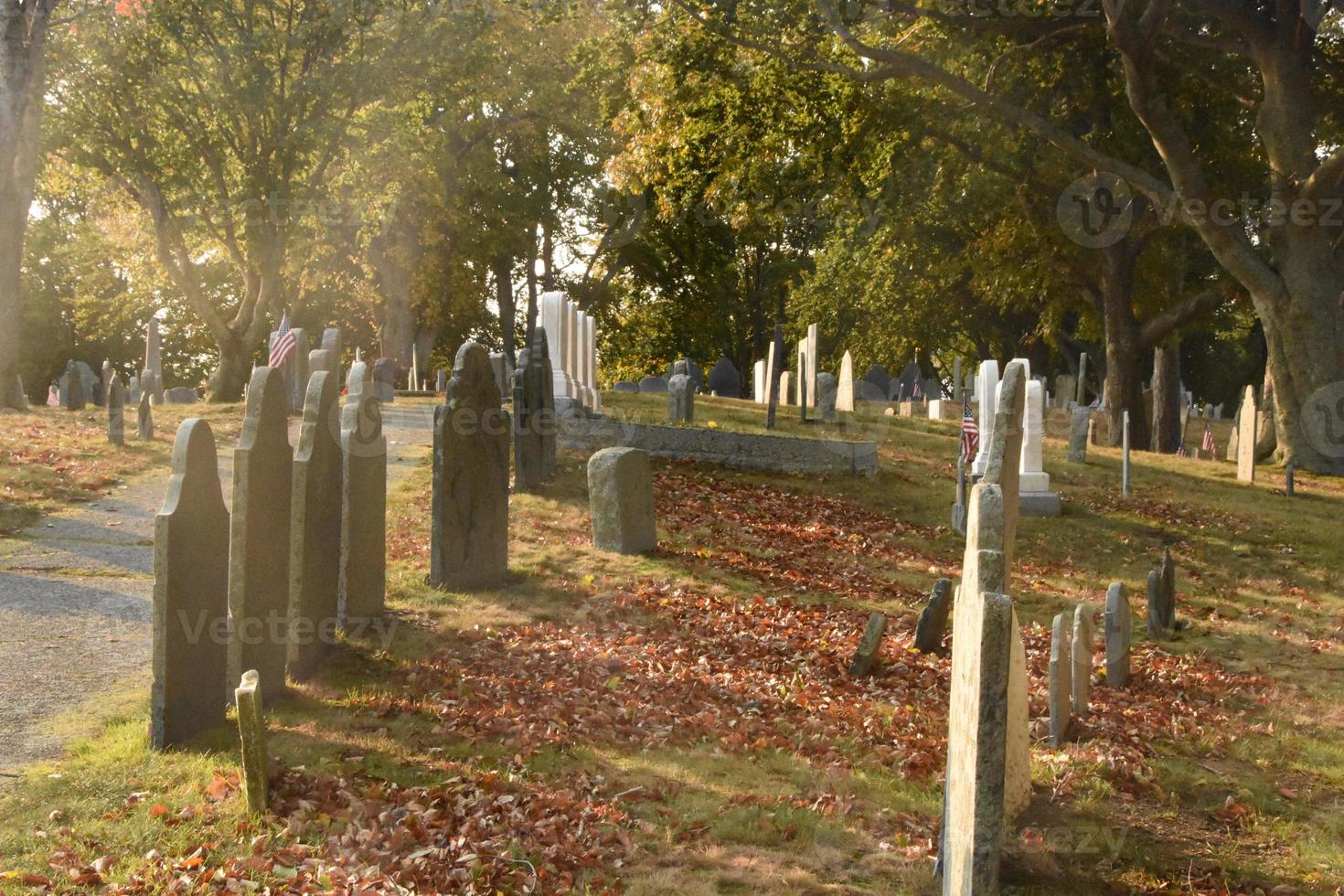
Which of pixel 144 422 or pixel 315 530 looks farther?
pixel 144 422

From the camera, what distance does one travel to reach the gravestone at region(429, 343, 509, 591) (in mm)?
10008

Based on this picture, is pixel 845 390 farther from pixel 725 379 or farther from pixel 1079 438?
pixel 725 379

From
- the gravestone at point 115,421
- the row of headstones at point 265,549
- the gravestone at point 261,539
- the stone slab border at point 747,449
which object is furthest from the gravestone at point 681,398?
the gravestone at point 261,539

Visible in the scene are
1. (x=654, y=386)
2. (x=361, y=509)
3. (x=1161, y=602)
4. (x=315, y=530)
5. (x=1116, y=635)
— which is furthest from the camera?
(x=654, y=386)

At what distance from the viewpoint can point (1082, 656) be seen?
8.29m

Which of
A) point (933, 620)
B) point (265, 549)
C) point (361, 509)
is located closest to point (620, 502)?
point (933, 620)

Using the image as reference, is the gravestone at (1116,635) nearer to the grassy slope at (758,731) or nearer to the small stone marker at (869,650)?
the grassy slope at (758,731)

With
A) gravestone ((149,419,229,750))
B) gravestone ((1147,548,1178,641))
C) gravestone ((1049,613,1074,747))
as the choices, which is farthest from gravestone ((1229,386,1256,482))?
gravestone ((149,419,229,750))

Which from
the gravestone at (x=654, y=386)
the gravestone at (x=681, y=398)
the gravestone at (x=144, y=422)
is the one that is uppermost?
the gravestone at (x=654, y=386)

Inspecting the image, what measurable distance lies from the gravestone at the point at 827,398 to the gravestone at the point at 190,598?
18163 mm

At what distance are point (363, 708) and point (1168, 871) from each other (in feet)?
14.5

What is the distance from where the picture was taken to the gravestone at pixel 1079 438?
21.2m

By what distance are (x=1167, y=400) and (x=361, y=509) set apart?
26.2m

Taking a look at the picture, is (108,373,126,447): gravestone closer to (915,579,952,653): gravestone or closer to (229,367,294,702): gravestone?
(229,367,294,702): gravestone
